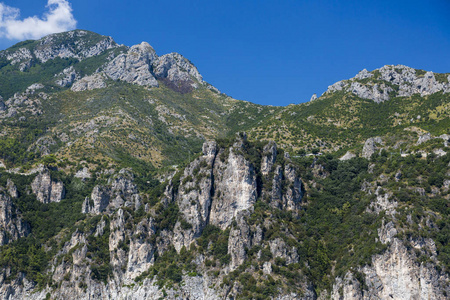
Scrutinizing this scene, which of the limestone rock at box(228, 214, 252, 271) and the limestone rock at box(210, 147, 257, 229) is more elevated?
the limestone rock at box(210, 147, 257, 229)

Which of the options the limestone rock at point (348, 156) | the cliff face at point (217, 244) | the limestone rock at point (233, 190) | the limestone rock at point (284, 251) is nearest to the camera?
the cliff face at point (217, 244)

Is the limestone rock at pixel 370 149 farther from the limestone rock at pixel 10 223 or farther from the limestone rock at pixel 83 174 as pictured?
the limestone rock at pixel 10 223

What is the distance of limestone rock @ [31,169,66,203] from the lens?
169 metres

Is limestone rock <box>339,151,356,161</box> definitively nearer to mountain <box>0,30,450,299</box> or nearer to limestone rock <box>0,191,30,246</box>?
mountain <box>0,30,450,299</box>

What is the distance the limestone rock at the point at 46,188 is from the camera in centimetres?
16888

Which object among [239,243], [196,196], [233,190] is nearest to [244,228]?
[239,243]

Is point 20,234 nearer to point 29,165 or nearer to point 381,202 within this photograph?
point 29,165

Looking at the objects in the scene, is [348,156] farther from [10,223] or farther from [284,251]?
[10,223]

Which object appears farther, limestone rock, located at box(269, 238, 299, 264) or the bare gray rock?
the bare gray rock

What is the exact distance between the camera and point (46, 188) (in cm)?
17012

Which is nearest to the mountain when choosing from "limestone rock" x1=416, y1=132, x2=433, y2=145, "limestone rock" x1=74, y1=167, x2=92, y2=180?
"limestone rock" x1=416, y1=132, x2=433, y2=145

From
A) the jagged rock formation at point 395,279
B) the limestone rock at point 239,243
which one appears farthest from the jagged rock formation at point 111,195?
the jagged rock formation at point 395,279

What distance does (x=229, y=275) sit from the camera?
121m

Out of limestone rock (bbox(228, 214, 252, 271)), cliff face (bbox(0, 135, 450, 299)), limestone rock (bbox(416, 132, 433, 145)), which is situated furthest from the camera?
limestone rock (bbox(416, 132, 433, 145))
